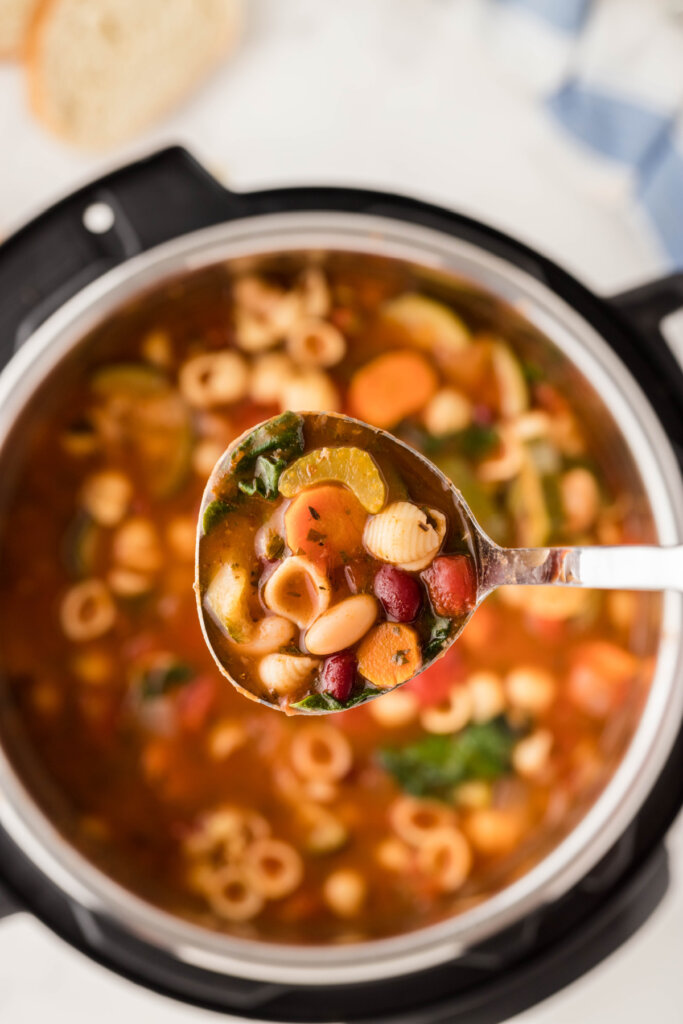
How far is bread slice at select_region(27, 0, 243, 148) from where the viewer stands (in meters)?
2.28

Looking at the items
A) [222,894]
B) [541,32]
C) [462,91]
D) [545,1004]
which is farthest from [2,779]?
[541,32]

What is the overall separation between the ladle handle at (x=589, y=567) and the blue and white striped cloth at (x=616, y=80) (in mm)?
1059

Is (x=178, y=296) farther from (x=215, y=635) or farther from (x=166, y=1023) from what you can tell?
(x=166, y=1023)

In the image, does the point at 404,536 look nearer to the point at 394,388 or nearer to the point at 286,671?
the point at 286,671

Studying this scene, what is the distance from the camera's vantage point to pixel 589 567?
5.06ft

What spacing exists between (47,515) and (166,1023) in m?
1.24

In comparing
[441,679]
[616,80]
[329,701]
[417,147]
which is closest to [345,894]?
[441,679]

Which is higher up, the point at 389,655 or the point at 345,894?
the point at 389,655

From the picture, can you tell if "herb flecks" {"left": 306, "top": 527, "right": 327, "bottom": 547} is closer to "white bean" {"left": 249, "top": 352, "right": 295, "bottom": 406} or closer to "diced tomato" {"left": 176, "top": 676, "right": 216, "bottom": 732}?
"white bean" {"left": 249, "top": 352, "right": 295, "bottom": 406}

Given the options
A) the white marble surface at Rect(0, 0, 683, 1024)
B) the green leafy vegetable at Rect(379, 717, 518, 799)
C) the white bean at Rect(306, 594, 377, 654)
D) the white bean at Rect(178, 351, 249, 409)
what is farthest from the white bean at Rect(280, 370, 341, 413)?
the green leafy vegetable at Rect(379, 717, 518, 799)

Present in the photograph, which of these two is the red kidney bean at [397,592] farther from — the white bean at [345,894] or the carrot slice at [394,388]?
the white bean at [345,894]

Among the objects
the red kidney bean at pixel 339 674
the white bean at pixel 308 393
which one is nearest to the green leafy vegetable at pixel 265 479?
the red kidney bean at pixel 339 674

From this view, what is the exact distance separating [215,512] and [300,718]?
2.86 ft

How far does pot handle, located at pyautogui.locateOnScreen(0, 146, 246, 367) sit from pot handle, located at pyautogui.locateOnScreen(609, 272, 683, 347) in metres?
0.82
